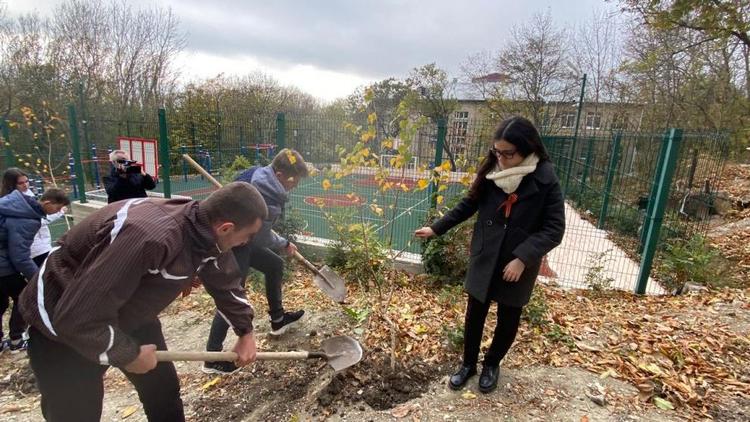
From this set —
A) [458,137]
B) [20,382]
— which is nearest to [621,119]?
[458,137]

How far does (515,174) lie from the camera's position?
2.16m

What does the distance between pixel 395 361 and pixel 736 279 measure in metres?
4.88

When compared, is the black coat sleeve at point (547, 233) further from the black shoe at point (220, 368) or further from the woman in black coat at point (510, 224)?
the black shoe at point (220, 368)

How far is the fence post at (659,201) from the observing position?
418 cm

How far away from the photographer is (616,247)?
6.34 metres

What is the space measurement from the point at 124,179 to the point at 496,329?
4.52 metres

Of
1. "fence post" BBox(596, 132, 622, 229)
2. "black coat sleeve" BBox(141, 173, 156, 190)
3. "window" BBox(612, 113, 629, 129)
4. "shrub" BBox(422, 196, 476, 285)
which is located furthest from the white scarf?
"window" BBox(612, 113, 629, 129)

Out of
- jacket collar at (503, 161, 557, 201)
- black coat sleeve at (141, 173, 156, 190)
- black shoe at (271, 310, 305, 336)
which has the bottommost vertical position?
black shoe at (271, 310, 305, 336)

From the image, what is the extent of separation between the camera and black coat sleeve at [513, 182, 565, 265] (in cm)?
212

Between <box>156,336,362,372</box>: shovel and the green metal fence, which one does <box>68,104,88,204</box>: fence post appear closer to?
the green metal fence

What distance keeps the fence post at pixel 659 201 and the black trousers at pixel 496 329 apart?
304cm

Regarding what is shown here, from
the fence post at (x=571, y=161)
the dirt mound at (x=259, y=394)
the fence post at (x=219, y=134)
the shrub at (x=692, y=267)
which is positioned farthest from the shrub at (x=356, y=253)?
the fence post at (x=571, y=161)

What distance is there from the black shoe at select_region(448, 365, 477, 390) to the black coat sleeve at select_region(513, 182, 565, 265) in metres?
0.95

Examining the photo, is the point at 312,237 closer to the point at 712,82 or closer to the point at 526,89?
the point at 712,82
